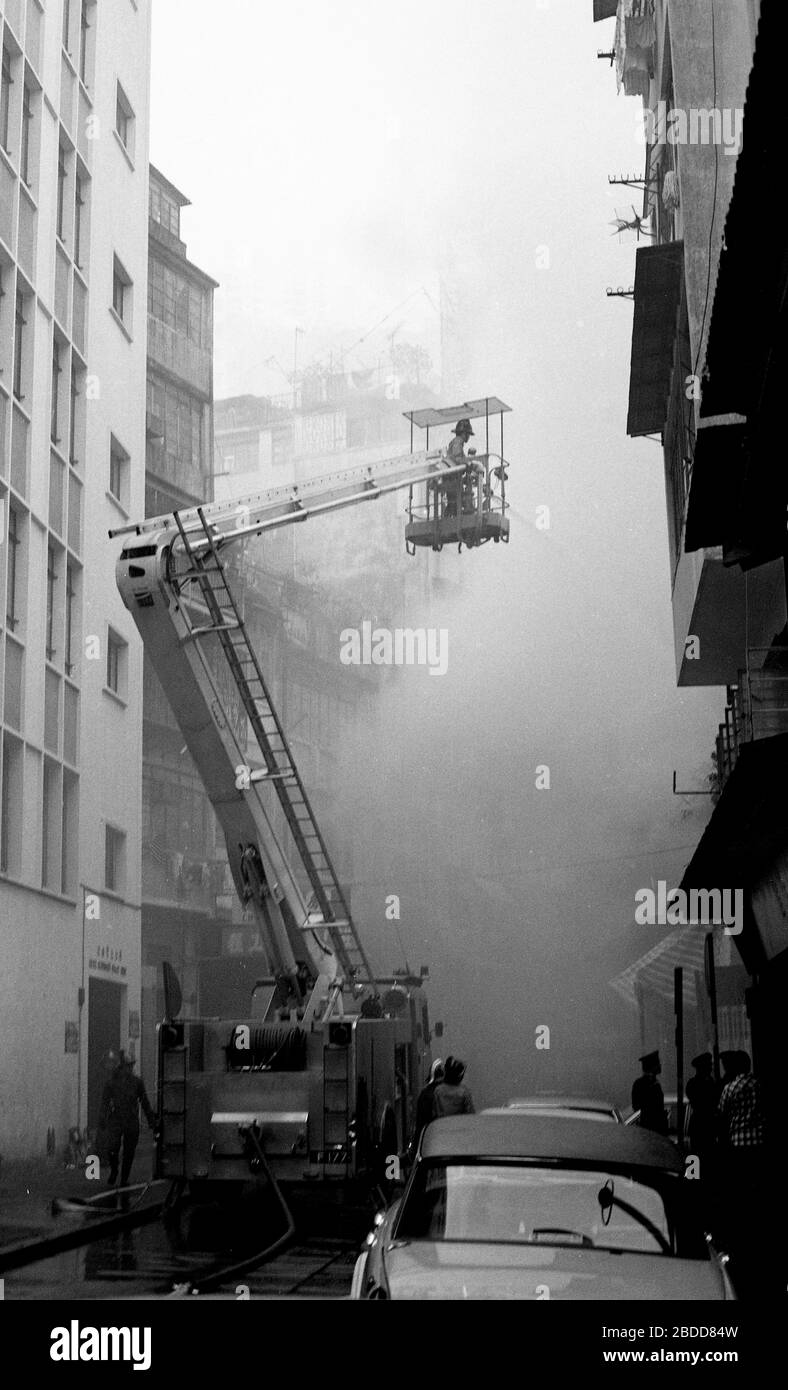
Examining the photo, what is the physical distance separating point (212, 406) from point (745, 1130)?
114 feet

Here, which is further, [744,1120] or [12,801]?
[12,801]

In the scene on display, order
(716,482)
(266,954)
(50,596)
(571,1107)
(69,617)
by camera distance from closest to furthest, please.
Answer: (716,482) < (571,1107) < (266,954) < (50,596) < (69,617)

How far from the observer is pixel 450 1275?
523 cm

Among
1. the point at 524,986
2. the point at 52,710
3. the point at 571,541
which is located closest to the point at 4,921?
the point at 52,710

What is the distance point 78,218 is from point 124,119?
503 centimetres

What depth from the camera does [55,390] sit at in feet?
77.1

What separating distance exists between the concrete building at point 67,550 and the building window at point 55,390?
55mm

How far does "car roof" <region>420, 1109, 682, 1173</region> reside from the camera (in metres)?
6.04

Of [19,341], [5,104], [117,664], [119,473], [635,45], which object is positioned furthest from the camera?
[119,473]

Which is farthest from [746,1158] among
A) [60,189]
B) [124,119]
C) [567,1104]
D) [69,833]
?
[124,119]

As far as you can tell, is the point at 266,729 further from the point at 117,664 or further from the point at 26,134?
the point at 117,664

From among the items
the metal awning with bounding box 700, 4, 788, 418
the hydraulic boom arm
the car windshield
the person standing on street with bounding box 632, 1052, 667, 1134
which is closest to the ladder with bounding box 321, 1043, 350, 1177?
the hydraulic boom arm

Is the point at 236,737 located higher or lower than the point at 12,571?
lower

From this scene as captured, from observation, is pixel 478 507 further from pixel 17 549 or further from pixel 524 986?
pixel 524 986
